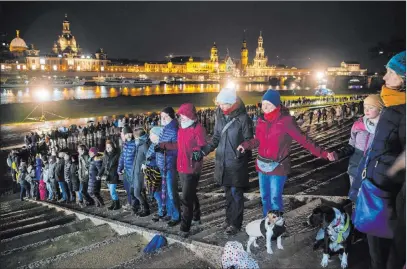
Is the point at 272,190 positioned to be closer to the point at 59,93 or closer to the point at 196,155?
the point at 196,155

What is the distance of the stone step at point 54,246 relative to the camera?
153 inches

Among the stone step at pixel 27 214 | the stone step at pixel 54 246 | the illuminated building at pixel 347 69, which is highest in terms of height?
the illuminated building at pixel 347 69

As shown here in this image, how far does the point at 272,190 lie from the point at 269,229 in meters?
0.61

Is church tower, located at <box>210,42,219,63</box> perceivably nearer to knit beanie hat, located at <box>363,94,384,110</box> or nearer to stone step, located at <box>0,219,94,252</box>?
stone step, located at <box>0,219,94,252</box>

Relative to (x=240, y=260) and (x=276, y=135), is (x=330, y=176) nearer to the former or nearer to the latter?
(x=276, y=135)

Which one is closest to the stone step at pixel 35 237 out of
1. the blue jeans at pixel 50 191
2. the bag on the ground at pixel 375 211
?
the blue jeans at pixel 50 191

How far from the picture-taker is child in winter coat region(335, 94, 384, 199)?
320 centimetres

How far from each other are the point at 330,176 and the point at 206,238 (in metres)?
4.23

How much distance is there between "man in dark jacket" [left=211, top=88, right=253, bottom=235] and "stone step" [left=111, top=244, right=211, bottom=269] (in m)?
0.54

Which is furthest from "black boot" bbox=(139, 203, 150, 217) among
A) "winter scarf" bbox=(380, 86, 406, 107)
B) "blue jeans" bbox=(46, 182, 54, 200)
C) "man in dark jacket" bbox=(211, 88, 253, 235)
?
"blue jeans" bbox=(46, 182, 54, 200)

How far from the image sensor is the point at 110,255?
372cm

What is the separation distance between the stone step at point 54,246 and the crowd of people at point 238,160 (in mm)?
719

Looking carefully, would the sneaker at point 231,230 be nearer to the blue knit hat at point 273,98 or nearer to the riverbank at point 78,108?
the blue knit hat at point 273,98

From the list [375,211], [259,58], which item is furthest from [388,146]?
[259,58]
